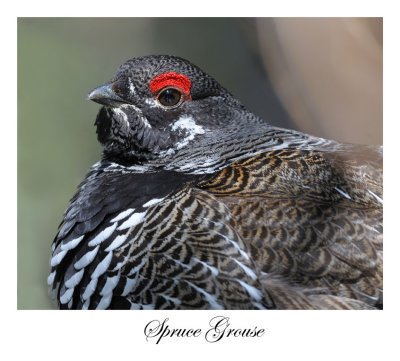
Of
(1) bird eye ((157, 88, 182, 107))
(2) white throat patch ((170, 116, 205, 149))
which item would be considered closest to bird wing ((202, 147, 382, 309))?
(2) white throat patch ((170, 116, 205, 149))

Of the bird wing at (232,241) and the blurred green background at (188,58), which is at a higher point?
the blurred green background at (188,58)

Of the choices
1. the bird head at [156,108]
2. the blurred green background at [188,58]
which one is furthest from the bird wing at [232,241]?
the bird head at [156,108]

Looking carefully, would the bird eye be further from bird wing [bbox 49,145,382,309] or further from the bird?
bird wing [bbox 49,145,382,309]

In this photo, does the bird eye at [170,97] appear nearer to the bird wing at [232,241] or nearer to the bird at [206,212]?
the bird at [206,212]

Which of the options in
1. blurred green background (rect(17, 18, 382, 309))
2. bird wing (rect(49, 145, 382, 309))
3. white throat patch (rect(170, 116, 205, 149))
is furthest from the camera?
white throat patch (rect(170, 116, 205, 149))

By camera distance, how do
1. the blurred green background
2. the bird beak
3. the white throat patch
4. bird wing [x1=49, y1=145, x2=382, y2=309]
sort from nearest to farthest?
bird wing [x1=49, y1=145, x2=382, y2=309] → the blurred green background → the bird beak → the white throat patch

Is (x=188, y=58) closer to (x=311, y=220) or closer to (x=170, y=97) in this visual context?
(x=170, y=97)

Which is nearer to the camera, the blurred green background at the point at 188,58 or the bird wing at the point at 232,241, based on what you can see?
the bird wing at the point at 232,241
